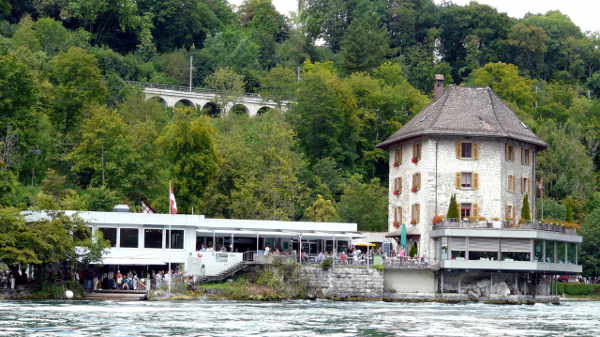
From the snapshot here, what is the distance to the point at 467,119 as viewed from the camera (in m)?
82.8

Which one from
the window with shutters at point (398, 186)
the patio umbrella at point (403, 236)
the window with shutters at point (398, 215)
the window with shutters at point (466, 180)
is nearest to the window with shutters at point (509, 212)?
the window with shutters at point (466, 180)

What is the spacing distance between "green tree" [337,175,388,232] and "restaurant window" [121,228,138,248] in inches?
948

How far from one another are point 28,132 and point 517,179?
3641 cm

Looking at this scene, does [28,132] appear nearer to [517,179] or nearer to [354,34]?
[517,179]

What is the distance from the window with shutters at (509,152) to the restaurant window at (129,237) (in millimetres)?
26928

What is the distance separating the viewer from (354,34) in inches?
5433

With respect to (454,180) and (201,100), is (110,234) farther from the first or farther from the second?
(201,100)

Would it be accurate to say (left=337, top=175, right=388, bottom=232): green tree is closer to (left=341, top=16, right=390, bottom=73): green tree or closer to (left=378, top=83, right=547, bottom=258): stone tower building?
(left=378, top=83, right=547, bottom=258): stone tower building

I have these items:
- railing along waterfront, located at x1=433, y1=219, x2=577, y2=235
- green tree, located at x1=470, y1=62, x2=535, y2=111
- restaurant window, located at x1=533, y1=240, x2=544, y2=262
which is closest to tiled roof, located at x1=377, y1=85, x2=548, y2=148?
railing along waterfront, located at x1=433, y1=219, x2=577, y2=235

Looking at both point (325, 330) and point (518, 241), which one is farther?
point (518, 241)

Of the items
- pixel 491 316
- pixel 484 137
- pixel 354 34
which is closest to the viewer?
pixel 491 316

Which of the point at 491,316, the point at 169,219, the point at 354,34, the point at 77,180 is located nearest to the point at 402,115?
the point at 354,34

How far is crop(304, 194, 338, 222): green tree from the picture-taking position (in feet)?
300

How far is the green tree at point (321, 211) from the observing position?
300ft
